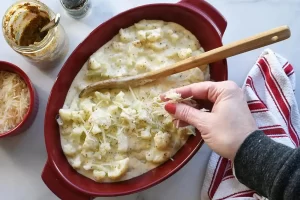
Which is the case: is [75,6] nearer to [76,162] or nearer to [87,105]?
[87,105]

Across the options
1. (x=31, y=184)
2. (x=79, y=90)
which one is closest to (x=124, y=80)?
(x=79, y=90)

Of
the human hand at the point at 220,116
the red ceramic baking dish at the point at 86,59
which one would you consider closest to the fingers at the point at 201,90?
the human hand at the point at 220,116

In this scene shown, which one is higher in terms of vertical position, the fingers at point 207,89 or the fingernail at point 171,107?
the fingers at point 207,89

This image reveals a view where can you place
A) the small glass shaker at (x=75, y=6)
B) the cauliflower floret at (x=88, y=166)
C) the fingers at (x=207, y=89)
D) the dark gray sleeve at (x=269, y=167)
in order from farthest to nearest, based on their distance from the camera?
the small glass shaker at (x=75, y=6) < the cauliflower floret at (x=88, y=166) < the fingers at (x=207, y=89) < the dark gray sleeve at (x=269, y=167)

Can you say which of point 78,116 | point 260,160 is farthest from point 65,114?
point 260,160

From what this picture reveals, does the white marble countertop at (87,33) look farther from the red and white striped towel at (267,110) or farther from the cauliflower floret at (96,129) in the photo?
the cauliflower floret at (96,129)

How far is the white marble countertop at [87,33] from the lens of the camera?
1262 millimetres

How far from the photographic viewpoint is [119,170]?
3.76 feet

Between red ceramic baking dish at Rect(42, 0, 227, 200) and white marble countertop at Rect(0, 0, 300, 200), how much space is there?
0.12 m

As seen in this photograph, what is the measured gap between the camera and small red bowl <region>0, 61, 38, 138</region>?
47.8 inches

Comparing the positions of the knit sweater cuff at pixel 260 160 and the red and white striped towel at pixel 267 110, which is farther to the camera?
the red and white striped towel at pixel 267 110

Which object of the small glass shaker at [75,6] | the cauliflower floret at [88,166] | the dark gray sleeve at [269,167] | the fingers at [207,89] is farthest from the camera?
the small glass shaker at [75,6]

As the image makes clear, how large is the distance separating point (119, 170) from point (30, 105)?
0.29 meters

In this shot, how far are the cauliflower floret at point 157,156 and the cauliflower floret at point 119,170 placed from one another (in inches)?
2.2
